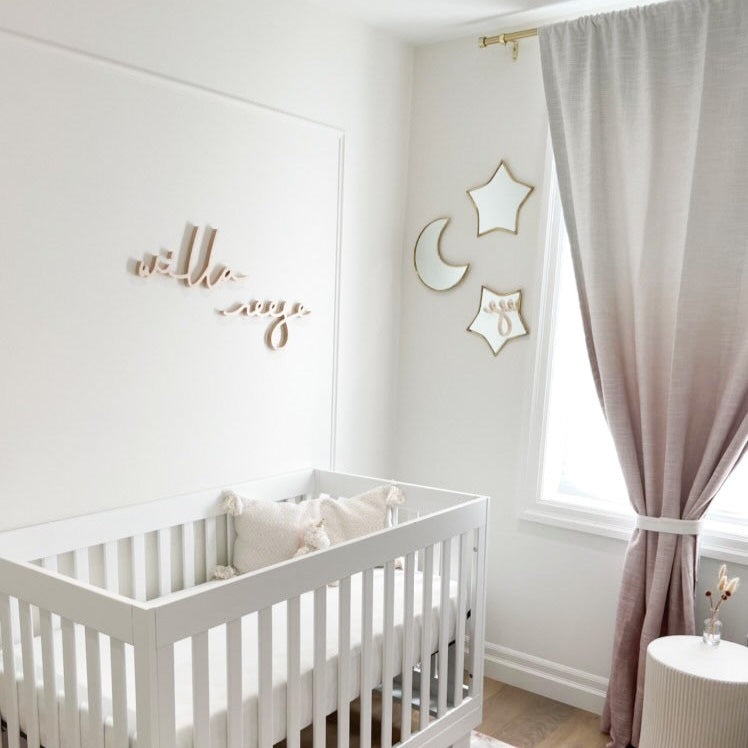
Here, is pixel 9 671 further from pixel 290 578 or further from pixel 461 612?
pixel 461 612

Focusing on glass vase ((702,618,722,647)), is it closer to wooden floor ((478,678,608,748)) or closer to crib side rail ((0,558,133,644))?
wooden floor ((478,678,608,748))

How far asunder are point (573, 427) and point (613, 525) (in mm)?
376

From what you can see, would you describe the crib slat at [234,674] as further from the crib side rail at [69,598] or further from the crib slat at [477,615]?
the crib slat at [477,615]

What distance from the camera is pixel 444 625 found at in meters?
2.32

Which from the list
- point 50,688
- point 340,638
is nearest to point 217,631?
point 340,638

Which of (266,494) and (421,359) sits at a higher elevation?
(421,359)

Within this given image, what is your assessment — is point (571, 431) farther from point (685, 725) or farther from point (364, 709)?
point (364, 709)

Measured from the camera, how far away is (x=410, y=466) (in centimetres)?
324

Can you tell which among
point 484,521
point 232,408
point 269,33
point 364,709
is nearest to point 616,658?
point 484,521

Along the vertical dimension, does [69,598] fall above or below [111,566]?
above

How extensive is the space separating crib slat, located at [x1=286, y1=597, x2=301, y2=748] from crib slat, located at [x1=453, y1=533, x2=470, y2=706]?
2.36 ft

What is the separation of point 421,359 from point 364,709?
4.96 ft

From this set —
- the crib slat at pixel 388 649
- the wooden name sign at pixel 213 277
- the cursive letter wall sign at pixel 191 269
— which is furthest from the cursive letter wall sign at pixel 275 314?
the crib slat at pixel 388 649

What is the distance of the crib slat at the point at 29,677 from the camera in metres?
1.68
